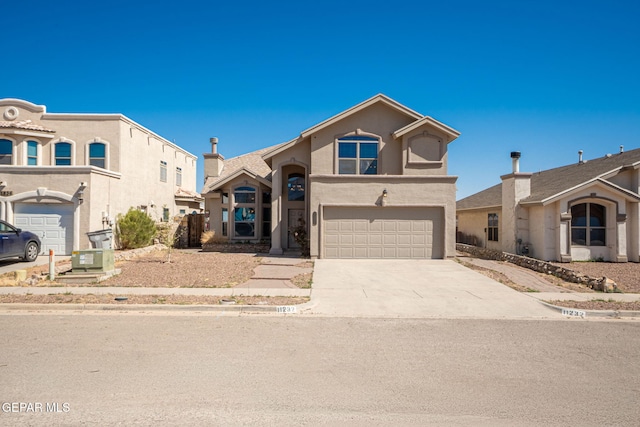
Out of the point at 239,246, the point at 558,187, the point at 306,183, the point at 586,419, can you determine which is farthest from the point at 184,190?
the point at 586,419

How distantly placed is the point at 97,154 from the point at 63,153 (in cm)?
188

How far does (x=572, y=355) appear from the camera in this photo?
18.8 ft

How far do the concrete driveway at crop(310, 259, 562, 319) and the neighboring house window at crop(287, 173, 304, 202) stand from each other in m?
6.17

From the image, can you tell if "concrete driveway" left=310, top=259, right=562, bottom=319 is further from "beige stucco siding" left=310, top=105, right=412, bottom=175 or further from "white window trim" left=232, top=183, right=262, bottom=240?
"white window trim" left=232, top=183, right=262, bottom=240

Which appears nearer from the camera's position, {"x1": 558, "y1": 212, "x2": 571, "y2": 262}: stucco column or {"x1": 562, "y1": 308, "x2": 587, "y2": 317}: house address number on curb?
{"x1": 562, "y1": 308, "x2": 587, "y2": 317}: house address number on curb

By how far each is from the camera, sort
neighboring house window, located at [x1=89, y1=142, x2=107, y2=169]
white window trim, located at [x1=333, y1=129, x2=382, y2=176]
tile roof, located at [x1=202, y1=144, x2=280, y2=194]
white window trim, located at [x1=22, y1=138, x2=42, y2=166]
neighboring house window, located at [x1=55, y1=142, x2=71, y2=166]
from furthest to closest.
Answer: tile roof, located at [x1=202, y1=144, x2=280, y2=194], neighboring house window, located at [x1=55, y1=142, x2=71, y2=166], neighboring house window, located at [x1=89, y1=142, x2=107, y2=169], white window trim, located at [x1=22, y1=138, x2=42, y2=166], white window trim, located at [x1=333, y1=129, x2=382, y2=176]

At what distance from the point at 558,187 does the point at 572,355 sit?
47.2ft

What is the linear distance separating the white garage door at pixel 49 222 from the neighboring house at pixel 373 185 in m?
9.05

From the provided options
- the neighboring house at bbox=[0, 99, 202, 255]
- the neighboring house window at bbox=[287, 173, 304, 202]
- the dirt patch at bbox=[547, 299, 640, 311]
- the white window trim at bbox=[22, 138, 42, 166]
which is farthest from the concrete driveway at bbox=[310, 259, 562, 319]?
the white window trim at bbox=[22, 138, 42, 166]

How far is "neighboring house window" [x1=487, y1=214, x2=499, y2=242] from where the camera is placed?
67.1 ft

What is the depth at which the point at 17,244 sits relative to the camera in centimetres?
1329

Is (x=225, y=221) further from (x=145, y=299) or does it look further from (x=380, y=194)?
(x=145, y=299)

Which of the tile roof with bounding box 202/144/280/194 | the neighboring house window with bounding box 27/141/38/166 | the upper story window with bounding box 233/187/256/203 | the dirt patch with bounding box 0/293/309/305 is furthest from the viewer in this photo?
the tile roof with bounding box 202/144/280/194

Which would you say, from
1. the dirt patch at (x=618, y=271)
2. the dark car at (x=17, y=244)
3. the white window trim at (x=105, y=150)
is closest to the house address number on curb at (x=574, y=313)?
the dirt patch at (x=618, y=271)
